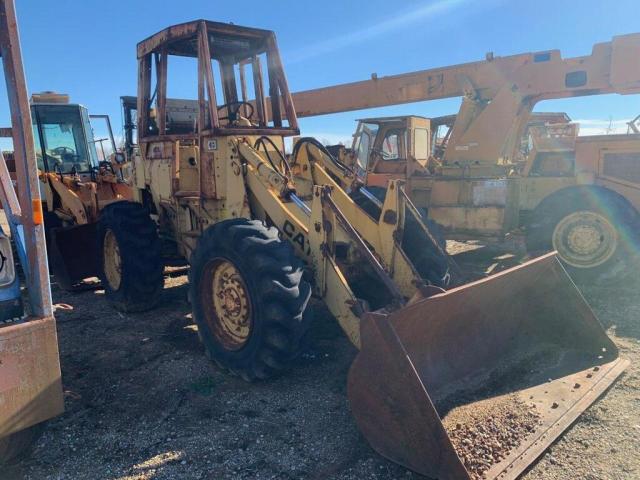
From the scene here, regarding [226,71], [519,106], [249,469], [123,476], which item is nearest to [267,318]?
[249,469]

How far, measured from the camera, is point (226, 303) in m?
4.11

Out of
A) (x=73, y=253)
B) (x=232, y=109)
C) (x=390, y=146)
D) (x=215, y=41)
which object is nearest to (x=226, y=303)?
(x=232, y=109)

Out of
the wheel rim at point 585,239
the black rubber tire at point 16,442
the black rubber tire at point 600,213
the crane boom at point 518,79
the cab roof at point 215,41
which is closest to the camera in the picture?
the black rubber tire at point 16,442

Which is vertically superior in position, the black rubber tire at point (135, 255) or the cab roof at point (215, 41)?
the cab roof at point (215, 41)

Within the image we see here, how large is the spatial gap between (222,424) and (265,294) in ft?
3.03

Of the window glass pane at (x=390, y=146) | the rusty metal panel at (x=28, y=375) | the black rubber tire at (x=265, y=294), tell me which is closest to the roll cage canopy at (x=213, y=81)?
the black rubber tire at (x=265, y=294)

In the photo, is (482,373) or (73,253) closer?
(482,373)

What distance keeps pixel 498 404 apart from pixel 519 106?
20.8 feet

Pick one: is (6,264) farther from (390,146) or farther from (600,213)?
(390,146)

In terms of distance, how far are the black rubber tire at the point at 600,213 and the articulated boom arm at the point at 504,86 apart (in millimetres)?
1542

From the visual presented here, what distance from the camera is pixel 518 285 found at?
12.9 ft

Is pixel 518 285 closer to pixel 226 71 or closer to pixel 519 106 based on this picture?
pixel 226 71

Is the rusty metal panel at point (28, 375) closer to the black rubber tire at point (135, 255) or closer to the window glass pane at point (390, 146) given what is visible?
the black rubber tire at point (135, 255)

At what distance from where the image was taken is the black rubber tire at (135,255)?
546cm
